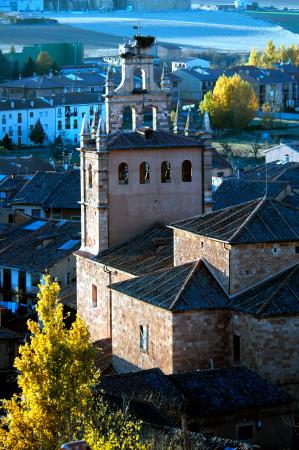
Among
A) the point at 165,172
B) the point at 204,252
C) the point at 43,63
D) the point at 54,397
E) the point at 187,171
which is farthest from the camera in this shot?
the point at 43,63

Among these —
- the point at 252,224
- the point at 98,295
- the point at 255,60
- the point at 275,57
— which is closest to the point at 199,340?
the point at 252,224

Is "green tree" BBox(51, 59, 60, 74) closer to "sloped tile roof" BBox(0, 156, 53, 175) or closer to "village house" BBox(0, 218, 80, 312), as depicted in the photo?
"sloped tile roof" BBox(0, 156, 53, 175)

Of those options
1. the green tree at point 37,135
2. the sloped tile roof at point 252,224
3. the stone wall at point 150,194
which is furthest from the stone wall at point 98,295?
the green tree at point 37,135

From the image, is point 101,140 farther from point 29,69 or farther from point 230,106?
point 29,69

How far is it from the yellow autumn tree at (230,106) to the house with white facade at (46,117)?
859 centimetres

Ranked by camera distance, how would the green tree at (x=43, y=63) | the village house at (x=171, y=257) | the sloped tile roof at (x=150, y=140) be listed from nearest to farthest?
the village house at (x=171, y=257)
the sloped tile roof at (x=150, y=140)
the green tree at (x=43, y=63)

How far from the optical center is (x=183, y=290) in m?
38.0

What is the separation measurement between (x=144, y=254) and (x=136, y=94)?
5764 millimetres

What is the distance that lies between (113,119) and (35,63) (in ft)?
409

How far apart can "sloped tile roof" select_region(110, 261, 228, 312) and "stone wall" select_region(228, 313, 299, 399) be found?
97 cm

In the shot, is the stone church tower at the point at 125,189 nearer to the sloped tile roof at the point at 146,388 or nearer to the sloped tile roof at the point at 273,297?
the sloped tile roof at the point at 273,297

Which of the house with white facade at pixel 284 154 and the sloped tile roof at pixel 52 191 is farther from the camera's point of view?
the house with white facade at pixel 284 154

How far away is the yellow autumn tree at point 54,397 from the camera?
2780 centimetres

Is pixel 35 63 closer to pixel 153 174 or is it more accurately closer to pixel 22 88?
pixel 22 88
